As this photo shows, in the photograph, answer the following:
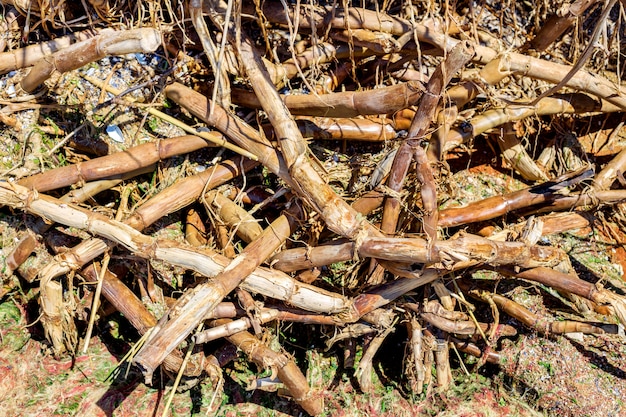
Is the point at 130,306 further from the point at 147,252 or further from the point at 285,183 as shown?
the point at 285,183

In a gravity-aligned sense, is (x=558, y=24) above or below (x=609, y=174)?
above

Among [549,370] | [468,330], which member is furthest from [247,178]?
[549,370]

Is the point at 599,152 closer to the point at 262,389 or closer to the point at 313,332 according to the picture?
the point at 313,332

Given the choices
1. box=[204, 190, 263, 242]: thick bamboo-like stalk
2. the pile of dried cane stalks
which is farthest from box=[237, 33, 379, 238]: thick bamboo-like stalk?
box=[204, 190, 263, 242]: thick bamboo-like stalk

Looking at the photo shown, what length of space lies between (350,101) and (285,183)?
40 centimetres

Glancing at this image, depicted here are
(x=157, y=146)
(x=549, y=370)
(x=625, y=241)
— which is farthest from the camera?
(x=625, y=241)

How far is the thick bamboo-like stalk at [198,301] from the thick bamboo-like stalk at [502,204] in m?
0.71

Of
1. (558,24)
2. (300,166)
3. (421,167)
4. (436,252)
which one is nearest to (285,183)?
(300,166)

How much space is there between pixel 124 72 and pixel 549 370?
7.37 ft

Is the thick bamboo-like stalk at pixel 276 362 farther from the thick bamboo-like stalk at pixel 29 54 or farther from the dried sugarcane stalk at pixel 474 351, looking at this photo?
the thick bamboo-like stalk at pixel 29 54

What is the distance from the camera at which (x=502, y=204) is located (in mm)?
2523

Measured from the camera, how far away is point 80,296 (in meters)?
2.46

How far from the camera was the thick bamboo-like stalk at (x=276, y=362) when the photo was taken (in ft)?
7.17

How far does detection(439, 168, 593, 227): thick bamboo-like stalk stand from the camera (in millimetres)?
2451
